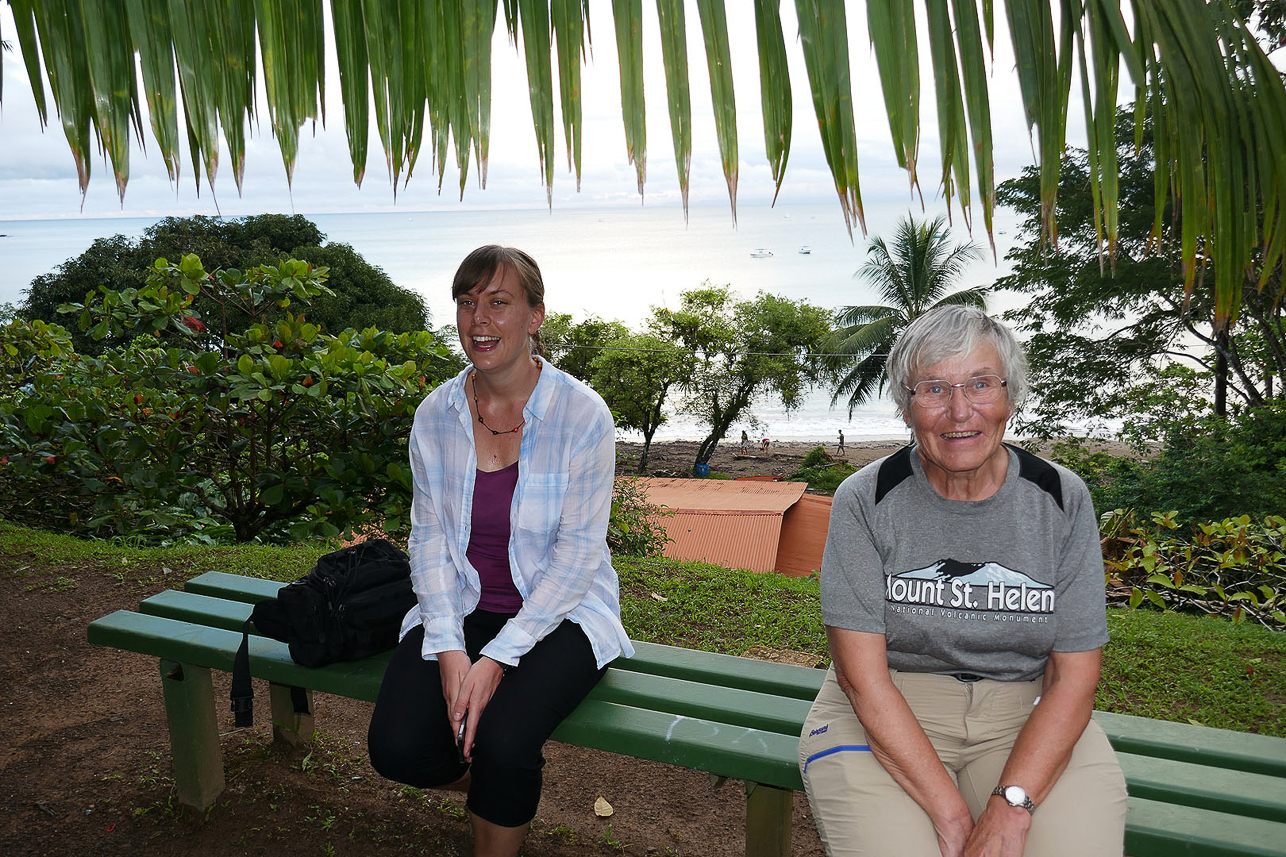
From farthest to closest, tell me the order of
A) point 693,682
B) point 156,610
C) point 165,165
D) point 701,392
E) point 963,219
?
point 701,392 → point 156,610 → point 693,682 → point 165,165 → point 963,219

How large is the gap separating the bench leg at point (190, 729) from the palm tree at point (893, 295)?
2923cm

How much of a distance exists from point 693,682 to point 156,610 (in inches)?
71.9

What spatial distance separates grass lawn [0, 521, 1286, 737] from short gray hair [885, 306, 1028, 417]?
2227 mm

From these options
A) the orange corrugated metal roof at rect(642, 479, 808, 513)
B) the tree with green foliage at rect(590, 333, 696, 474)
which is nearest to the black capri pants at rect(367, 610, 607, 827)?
the orange corrugated metal roof at rect(642, 479, 808, 513)

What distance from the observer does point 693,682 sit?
2482 millimetres

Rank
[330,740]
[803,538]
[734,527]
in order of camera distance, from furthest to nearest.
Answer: [803,538], [734,527], [330,740]

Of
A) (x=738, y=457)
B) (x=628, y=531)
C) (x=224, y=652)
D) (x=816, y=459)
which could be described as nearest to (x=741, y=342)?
(x=816, y=459)

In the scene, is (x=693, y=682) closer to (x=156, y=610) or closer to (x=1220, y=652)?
(x=156, y=610)

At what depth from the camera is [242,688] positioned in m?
2.54

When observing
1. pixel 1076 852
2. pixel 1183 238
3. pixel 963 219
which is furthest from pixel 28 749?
pixel 1183 238

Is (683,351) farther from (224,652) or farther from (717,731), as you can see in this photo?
(717,731)

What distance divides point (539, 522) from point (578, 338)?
1287 inches

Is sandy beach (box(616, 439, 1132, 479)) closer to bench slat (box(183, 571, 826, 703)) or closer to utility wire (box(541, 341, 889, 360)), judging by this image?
utility wire (box(541, 341, 889, 360))

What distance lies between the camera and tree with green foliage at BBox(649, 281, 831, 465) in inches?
1300
